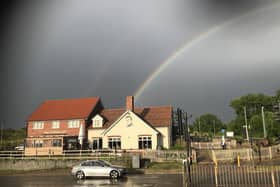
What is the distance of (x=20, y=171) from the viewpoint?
32.5 meters

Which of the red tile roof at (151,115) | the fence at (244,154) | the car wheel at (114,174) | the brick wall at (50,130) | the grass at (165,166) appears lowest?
the grass at (165,166)

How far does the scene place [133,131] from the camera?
1619 inches

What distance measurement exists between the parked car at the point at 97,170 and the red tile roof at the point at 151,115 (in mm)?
19576

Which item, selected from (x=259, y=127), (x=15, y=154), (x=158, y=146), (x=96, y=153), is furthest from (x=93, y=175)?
(x=259, y=127)

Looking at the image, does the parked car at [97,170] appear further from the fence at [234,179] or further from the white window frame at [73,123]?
the white window frame at [73,123]

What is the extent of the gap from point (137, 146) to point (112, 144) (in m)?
4.06

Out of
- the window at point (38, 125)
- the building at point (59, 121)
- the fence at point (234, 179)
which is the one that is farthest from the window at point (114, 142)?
the fence at point (234, 179)

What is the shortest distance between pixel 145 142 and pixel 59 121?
1723cm

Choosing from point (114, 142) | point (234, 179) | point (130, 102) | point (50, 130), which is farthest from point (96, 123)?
point (234, 179)

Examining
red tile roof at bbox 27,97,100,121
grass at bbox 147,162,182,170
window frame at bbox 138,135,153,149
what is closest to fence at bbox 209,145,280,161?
grass at bbox 147,162,182,170

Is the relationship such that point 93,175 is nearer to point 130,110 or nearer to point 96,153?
point 96,153

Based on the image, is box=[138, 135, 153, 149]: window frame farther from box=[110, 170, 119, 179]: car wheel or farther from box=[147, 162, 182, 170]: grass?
box=[110, 170, 119, 179]: car wheel

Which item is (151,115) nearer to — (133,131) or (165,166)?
(133,131)

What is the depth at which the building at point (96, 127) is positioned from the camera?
132ft
